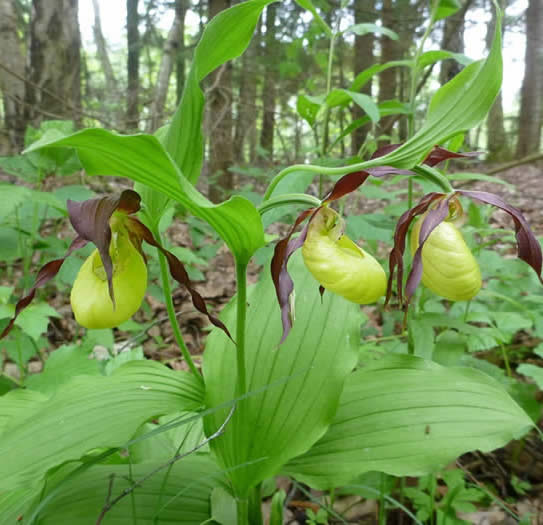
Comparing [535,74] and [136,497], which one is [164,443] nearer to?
[136,497]

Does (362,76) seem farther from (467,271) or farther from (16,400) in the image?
(16,400)

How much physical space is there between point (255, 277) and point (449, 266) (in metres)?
2.29

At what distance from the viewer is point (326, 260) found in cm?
88

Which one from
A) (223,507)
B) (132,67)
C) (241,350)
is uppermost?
(132,67)

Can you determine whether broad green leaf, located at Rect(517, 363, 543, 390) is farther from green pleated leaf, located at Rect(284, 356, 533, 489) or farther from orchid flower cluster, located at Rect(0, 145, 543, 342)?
orchid flower cluster, located at Rect(0, 145, 543, 342)

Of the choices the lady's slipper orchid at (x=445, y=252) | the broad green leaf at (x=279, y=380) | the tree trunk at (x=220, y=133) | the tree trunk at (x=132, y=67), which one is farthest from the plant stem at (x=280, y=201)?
the tree trunk at (x=220, y=133)

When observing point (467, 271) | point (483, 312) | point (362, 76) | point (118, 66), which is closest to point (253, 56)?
point (362, 76)

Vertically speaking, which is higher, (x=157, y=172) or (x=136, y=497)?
(x=157, y=172)

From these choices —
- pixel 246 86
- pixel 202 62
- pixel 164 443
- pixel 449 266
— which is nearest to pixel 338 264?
pixel 449 266

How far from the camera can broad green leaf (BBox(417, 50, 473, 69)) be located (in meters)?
1.32

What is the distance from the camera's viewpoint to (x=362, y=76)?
1479 millimetres

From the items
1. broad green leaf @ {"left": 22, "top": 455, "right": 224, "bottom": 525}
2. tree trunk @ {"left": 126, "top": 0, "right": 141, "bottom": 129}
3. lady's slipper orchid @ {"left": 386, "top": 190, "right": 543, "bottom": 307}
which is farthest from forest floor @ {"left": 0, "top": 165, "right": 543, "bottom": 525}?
tree trunk @ {"left": 126, "top": 0, "right": 141, "bottom": 129}

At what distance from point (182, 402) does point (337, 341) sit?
41cm

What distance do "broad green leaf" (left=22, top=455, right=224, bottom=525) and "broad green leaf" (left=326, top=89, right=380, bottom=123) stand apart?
1079 mm
